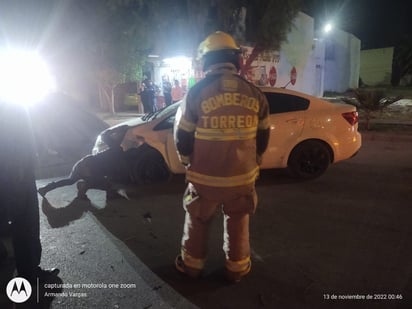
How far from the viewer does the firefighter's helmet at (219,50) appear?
2994mm

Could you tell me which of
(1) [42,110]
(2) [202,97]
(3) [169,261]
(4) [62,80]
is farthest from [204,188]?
(4) [62,80]

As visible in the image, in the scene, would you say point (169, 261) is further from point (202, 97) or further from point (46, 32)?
point (46, 32)

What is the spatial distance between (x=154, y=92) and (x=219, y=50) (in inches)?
494

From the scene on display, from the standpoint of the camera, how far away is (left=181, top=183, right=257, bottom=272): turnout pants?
3023mm

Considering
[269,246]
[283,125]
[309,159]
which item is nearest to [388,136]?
[309,159]

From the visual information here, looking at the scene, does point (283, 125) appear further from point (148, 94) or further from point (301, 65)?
point (301, 65)

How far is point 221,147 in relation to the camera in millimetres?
2938

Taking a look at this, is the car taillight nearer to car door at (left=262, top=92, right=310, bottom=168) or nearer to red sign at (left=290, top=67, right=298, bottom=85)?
car door at (left=262, top=92, right=310, bottom=168)

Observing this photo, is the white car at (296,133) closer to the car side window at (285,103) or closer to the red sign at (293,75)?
the car side window at (285,103)

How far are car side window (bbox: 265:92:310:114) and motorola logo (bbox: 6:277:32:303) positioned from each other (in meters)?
4.10

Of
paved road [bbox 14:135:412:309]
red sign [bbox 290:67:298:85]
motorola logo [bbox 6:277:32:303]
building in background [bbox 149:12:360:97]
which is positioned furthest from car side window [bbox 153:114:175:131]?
red sign [bbox 290:67:298:85]

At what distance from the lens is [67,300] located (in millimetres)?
3025

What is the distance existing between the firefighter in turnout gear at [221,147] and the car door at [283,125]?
110 inches

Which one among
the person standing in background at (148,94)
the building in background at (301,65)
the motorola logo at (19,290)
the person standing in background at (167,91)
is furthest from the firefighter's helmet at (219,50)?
the person standing in background at (167,91)
